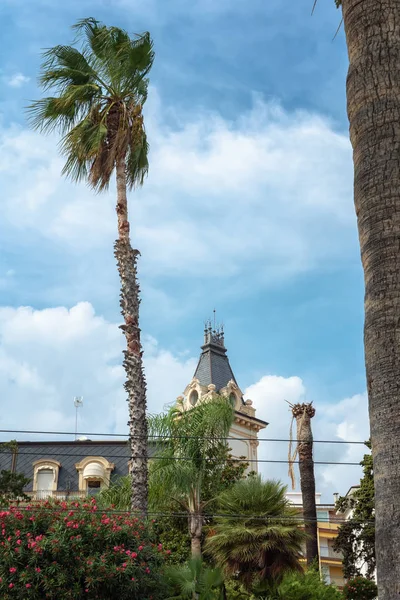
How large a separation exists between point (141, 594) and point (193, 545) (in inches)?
427

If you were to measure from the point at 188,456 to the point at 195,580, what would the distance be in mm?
10290

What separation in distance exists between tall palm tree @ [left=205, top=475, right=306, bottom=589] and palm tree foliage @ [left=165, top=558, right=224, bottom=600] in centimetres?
87

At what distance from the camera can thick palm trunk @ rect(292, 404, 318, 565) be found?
26.3m

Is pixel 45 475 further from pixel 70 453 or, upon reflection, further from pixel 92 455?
pixel 92 455

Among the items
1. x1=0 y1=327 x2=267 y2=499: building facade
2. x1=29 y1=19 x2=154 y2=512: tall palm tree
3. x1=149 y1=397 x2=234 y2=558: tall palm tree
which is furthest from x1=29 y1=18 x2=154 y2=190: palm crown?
x1=0 y1=327 x2=267 y2=499: building facade

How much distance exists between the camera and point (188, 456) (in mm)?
28875

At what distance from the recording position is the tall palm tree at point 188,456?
91.7ft

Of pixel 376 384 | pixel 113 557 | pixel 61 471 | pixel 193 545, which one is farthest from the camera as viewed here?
pixel 61 471

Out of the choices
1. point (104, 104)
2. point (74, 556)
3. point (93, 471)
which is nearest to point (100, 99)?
point (104, 104)

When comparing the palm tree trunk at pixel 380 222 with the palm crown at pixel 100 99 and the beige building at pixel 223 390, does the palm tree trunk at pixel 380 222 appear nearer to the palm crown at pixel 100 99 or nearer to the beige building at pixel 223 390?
the palm crown at pixel 100 99

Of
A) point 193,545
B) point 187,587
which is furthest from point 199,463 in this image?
point 187,587

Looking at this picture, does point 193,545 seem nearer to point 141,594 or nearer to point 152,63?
point 141,594

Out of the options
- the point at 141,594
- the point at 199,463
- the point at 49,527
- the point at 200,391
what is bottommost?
the point at 141,594

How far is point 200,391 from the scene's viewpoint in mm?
52594
